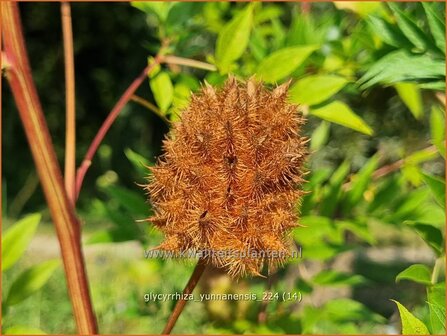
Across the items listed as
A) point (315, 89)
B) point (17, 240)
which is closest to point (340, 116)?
point (315, 89)

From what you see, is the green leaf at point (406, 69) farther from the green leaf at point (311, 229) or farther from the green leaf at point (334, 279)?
the green leaf at point (334, 279)

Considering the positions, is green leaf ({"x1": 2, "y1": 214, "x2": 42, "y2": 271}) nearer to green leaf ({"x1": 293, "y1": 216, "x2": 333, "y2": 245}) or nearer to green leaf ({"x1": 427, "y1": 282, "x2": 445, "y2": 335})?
green leaf ({"x1": 293, "y1": 216, "x2": 333, "y2": 245})

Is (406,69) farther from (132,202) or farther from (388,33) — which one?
(132,202)

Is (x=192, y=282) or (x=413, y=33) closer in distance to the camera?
(x=192, y=282)

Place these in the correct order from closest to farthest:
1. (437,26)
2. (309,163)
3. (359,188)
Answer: (437,26), (309,163), (359,188)

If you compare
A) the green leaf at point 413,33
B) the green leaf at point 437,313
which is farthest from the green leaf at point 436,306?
the green leaf at point 413,33

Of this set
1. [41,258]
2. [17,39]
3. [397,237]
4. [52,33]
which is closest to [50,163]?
[17,39]

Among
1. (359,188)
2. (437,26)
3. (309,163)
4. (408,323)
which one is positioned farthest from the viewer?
(359,188)

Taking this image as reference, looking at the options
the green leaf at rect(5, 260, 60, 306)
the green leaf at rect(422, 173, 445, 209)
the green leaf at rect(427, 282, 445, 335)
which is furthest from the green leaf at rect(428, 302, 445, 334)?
the green leaf at rect(5, 260, 60, 306)
